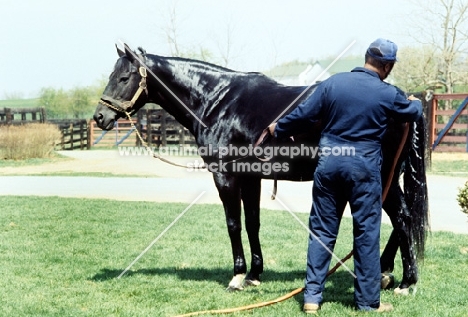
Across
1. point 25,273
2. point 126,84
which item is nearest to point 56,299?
point 25,273

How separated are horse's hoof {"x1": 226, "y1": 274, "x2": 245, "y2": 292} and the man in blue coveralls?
100 centimetres

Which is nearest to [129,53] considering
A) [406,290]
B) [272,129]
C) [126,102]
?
[126,102]

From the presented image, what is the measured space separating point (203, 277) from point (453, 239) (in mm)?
3701

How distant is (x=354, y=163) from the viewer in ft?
15.6

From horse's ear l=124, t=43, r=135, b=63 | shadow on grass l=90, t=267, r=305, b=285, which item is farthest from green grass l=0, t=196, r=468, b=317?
horse's ear l=124, t=43, r=135, b=63

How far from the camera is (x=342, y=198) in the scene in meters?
4.95

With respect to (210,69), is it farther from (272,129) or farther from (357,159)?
(357,159)

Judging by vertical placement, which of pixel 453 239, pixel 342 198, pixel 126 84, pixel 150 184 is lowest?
pixel 150 184

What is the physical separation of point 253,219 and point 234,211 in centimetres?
34

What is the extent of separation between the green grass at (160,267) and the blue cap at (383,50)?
2.09 metres

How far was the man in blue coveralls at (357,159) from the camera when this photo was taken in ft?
15.6

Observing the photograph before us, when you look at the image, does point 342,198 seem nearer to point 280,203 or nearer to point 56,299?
point 56,299

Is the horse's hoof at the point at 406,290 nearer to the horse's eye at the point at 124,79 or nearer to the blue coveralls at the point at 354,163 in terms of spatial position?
the blue coveralls at the point at 354,163

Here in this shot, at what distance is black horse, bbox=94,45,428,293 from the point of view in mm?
5582
